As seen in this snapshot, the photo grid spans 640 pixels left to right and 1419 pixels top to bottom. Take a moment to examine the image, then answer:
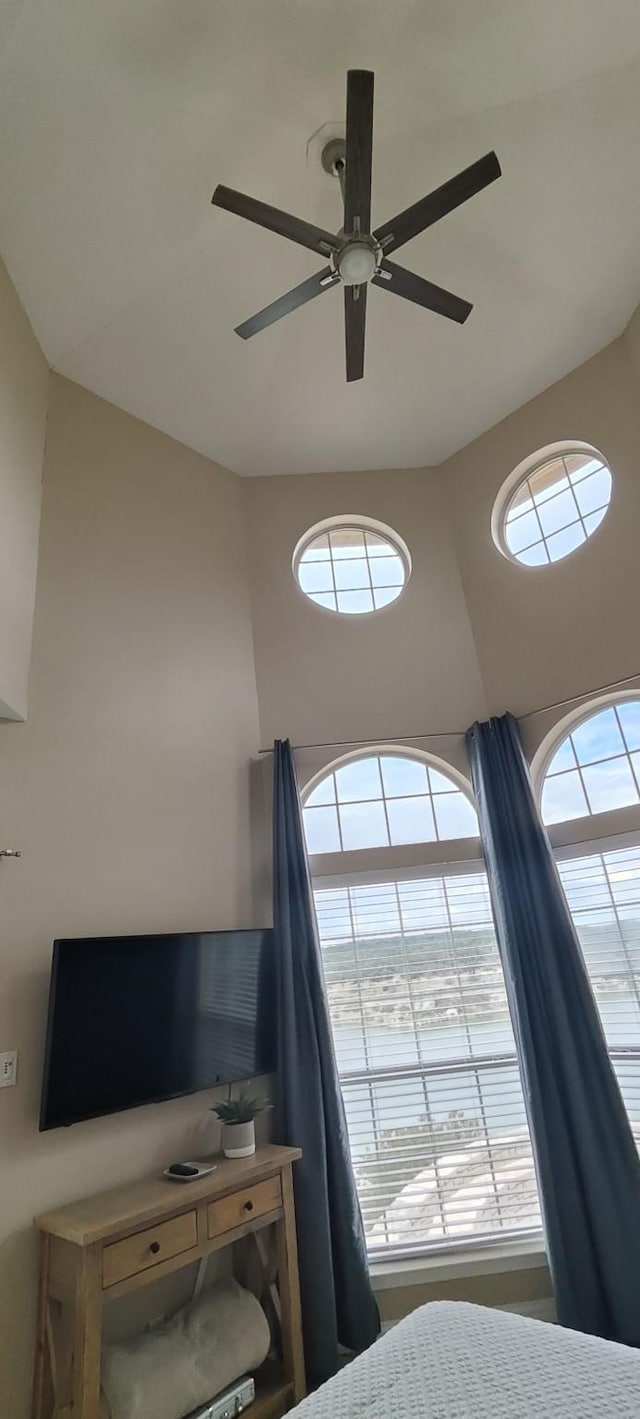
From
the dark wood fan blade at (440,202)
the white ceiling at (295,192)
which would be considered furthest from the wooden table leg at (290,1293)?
the white ceiling at (295,192)

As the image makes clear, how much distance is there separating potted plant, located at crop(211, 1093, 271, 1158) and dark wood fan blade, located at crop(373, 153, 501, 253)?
314 cm

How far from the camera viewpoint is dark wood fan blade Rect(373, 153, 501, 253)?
203 centimetres

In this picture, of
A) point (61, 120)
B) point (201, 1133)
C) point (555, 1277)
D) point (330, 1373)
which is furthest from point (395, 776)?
point (61, 120)

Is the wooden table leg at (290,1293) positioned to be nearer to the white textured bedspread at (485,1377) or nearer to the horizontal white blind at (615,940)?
the white textured bedspread at (485,1377)

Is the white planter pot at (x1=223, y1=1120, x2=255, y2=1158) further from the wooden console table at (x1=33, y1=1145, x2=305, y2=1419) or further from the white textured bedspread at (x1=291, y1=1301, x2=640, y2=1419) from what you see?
the white textured bedspread at (x1=291, y1=1301, x2=640, y2=1419)

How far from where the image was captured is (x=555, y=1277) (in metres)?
2.61

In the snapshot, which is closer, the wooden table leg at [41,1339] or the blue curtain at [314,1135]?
the wooden table leg at [41,1339]

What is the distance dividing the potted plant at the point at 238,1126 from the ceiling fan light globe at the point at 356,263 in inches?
120

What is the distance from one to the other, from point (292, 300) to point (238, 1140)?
3.13 meters

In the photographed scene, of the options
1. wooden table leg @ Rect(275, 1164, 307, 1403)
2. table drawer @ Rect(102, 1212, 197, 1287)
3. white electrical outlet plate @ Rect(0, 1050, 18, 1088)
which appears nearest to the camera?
table drawer @ Rect(102, 1212, 197, 1287)

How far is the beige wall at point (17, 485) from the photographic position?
2.54m

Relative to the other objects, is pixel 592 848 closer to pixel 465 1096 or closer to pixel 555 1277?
pixel 465 1096

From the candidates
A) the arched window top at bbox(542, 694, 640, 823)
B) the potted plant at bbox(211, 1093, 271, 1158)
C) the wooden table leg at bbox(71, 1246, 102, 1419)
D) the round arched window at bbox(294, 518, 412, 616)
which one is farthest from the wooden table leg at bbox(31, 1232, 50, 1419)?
the round arched window at bbox(294, 518, 412, 616)

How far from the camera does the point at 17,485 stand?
2.77 m
